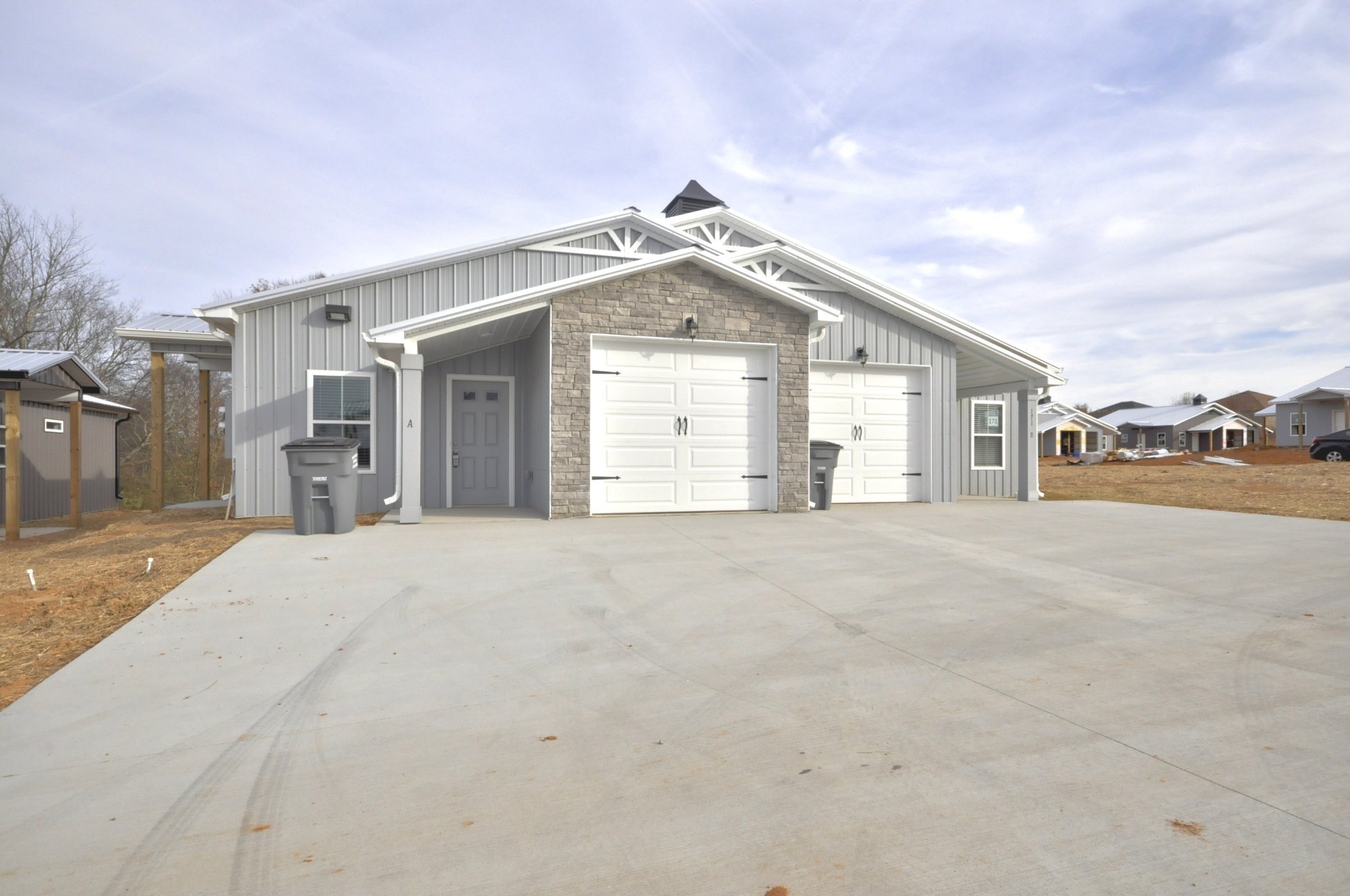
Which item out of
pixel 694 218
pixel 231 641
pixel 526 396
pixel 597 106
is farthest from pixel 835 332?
pixel 231 641

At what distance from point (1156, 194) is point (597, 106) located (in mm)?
13562

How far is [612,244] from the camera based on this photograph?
12930 mm

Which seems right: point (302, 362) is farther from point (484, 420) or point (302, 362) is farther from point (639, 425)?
point (639, 425)

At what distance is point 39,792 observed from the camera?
263 centimetres

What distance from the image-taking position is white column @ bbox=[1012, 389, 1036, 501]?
12836mm

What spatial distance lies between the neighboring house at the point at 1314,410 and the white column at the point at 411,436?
4449cm

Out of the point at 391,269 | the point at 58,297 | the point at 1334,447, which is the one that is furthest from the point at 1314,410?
the point at 58,297

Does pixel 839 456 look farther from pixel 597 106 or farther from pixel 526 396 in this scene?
pixel 597 106

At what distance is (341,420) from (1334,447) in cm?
3621

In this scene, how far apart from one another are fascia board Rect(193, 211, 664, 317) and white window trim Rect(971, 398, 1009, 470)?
7.66m

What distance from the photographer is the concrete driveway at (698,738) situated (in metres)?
2.12

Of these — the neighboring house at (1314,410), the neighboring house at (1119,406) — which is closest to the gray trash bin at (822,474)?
the neighboring house at (1314,410)

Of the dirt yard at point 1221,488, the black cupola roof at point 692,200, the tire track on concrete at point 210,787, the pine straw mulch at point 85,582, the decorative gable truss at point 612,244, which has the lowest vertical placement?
the tire track on concrete at point 210,787

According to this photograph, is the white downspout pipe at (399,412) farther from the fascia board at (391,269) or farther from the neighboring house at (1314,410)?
the neighboring house at (1314,410)
